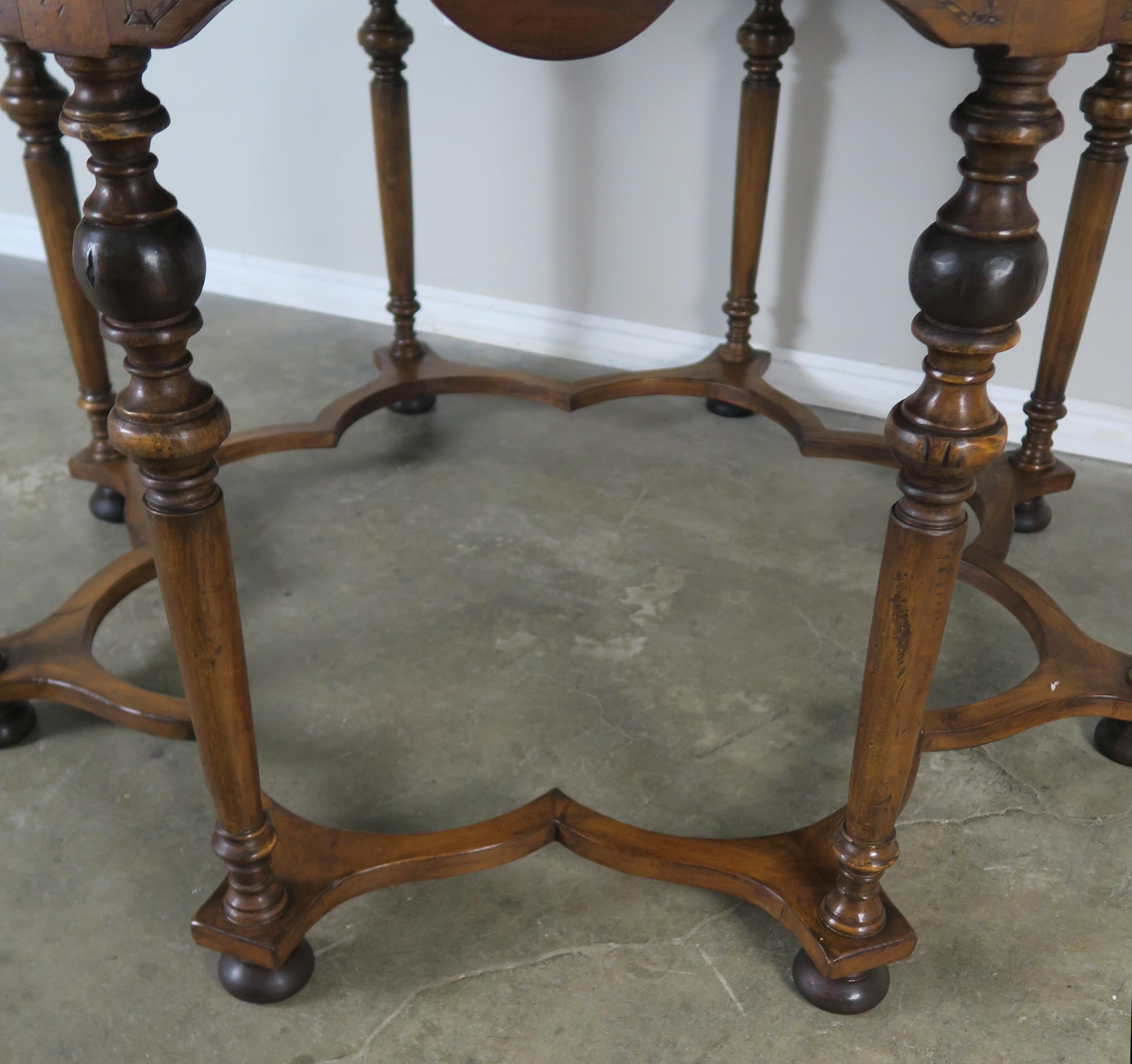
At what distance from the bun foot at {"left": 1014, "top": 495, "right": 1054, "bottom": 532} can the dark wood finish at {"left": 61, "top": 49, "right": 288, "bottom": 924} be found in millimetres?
1228

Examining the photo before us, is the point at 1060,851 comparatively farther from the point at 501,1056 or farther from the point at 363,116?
the point at 363,116

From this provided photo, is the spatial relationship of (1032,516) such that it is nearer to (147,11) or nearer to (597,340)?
(597,340)

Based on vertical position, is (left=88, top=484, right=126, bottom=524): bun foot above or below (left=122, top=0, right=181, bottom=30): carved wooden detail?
below

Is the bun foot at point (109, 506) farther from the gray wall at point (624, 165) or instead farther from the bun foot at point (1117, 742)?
the bun foot at point (1117, 742)

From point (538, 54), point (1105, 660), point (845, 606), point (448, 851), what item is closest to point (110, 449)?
point (538, 54)

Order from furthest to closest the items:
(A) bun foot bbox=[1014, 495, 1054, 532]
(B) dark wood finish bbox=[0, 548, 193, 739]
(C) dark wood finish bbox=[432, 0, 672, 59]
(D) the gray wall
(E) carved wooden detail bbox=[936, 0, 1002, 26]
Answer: (D) the gray wall < (A) bun foot bbox=[1014, 495, 1054, 532] < (C) dark wood finish bbox=[432, 0, 672, 59] < (B) dark wood finish bbox=[0, 548, 193, 739] < (E) carved wooden detail bbox=[936, 0, 1002, 26]

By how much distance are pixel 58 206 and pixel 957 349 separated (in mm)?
1227

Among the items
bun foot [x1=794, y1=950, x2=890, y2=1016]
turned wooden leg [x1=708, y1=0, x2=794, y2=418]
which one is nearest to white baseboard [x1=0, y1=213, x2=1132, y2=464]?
turned wooden leg [x1=708, y1=0, x2=794, y2=418]

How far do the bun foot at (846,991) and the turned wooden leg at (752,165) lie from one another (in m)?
1.15

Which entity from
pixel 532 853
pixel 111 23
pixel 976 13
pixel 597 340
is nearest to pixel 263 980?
pixel 532 853

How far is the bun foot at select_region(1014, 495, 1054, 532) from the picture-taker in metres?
1.71

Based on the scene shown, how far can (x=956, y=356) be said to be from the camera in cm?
76

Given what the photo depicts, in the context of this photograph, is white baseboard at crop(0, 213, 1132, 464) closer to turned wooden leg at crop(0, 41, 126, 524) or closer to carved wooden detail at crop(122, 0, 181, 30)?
turned wooden leg at crop(0, 41, 126, 524)

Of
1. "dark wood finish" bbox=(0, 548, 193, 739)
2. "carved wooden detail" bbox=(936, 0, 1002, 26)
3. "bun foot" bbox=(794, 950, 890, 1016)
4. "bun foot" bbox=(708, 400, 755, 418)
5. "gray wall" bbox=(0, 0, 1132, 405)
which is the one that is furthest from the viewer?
"bun foot" bbox=(708, 400, 755, 418)
